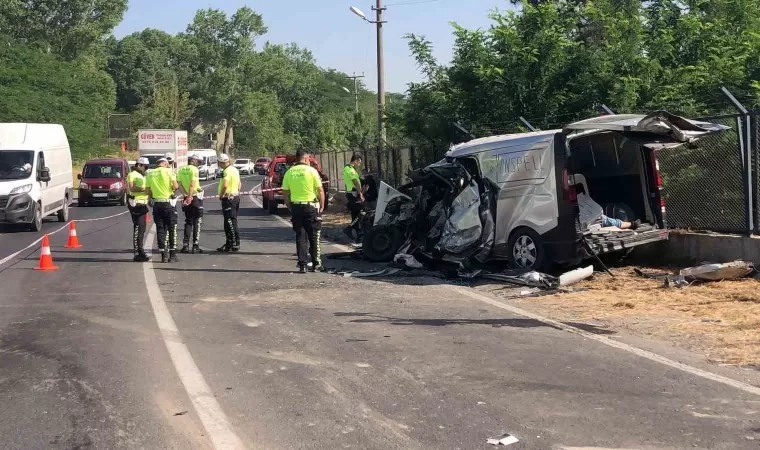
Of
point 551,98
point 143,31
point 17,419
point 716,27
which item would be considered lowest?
point 17,419

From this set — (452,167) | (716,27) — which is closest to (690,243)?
(452,167)

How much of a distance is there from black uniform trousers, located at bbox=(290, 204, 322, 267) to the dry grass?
3.85 metres

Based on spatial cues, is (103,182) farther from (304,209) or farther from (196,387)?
(196,387)

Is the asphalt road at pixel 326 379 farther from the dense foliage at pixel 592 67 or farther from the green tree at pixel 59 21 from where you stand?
the green tree at pixel 59 21

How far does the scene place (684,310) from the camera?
9000mm

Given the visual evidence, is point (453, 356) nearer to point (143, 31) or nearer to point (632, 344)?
point (632, 344)

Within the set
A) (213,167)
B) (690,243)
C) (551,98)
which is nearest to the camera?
(690,243)

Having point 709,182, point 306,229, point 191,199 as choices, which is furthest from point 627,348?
point 191,199

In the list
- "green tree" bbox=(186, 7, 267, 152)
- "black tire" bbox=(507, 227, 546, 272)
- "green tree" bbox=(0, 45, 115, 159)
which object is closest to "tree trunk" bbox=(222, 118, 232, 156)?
"green tree" bbox=(186, 7, 267, 152)

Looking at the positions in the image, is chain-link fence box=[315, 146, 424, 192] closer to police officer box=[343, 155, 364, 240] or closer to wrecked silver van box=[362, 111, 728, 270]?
police officer box=[343, 155, 364, 240]

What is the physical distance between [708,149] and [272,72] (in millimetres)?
89917

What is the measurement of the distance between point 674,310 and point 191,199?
8.80 meters

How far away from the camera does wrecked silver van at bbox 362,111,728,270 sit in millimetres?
10836

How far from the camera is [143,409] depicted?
5.83 meters
